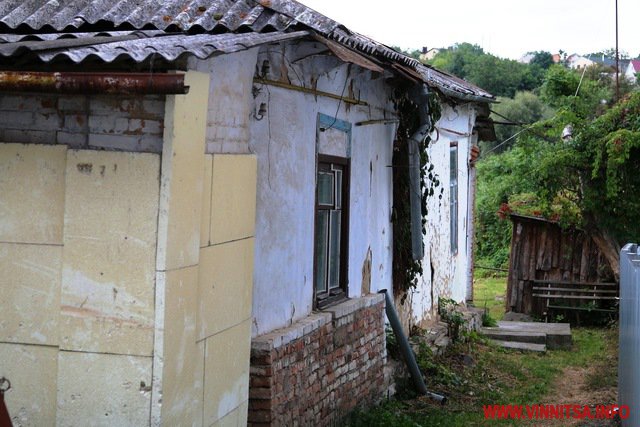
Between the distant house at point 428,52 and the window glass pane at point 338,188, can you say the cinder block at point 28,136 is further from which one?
the distant house at point 428,52

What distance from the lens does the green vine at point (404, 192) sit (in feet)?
33.0

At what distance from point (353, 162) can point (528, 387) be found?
13.0 feet

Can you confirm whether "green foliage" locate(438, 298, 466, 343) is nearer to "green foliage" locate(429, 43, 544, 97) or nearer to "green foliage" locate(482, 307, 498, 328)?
"green foliage" locate(482, 307, 498, 328)

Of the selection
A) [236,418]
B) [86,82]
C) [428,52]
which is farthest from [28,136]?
[428,52]

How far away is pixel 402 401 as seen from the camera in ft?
31.0

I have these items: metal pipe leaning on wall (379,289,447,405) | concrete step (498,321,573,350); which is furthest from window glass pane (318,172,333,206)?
concrete step (498,321,573,350)

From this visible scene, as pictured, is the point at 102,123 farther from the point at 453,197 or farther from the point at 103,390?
the point at 453,197

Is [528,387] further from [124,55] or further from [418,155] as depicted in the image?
[124,55]

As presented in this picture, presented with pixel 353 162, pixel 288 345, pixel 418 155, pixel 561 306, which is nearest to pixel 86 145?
pixel 288 345

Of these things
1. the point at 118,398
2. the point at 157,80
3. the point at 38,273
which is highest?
the point at 157,80

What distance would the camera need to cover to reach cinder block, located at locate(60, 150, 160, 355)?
4.57m

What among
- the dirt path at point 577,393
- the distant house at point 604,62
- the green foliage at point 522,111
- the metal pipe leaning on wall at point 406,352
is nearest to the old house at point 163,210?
the metal pipe leaning on wall at point 406,352

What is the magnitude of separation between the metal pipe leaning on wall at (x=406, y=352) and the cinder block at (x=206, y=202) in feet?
14.8

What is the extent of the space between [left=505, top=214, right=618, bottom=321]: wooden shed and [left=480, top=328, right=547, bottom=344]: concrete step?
2.41 m
